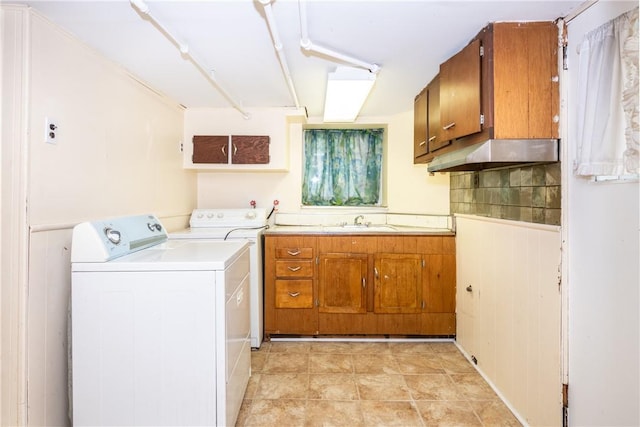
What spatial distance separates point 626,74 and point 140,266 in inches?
82.4

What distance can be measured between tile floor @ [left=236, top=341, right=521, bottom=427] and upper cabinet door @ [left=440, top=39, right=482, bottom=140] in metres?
1.61

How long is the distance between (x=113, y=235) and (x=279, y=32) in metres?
1.34

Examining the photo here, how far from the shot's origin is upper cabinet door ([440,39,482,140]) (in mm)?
1649

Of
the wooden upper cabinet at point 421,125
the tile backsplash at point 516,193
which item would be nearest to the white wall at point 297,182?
the wooden upper cabinet at point 421,125

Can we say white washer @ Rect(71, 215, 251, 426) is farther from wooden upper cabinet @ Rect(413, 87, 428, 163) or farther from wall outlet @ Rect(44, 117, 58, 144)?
wooden upper cabinet @ Rect(413, 87, 428, 163)

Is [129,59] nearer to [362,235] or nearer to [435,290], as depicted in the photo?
[362,235]

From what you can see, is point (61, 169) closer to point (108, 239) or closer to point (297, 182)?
point (108, 239)

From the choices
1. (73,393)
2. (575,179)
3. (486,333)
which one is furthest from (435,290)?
(73,393)

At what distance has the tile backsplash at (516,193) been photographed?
1.54m

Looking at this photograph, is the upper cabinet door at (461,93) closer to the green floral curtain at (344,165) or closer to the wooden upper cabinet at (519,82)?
the wooden upper cabinet at (519,82)

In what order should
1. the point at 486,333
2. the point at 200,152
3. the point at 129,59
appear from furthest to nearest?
1. the point at 200,152
2. the point at 486,333
3. the point at 129,59

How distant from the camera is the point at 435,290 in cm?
268

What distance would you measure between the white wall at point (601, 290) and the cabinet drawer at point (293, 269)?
1797mm

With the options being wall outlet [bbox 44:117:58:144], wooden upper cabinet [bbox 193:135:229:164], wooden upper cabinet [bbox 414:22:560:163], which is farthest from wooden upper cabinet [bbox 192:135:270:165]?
wooden upper cabinet [bbox 414:22:560:163]
